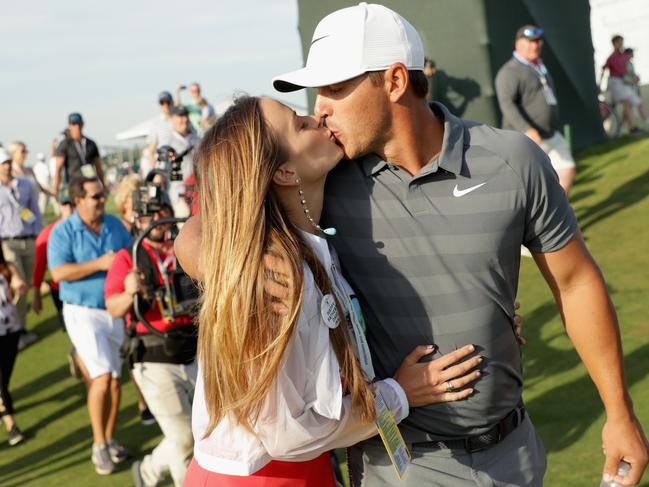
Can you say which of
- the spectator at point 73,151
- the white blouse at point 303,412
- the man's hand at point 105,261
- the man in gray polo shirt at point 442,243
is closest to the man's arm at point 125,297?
the man's hand at point 105,261

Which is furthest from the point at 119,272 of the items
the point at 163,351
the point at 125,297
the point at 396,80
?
the point at 396,80

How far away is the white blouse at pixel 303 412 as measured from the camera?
7.32ft

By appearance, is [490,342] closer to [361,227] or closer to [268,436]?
[361,227]

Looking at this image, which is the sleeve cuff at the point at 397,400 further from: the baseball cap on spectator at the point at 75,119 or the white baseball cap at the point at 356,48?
the baseball cap on spectator at the point at 75,119

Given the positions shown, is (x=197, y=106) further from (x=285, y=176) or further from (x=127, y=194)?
(x=285, y=176)

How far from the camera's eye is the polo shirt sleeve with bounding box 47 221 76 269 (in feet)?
21.8

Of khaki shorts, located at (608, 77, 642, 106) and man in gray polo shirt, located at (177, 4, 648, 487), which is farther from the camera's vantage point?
khaki shorts, located at (608, 77, 642, 106)

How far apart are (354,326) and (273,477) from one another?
0.52 m

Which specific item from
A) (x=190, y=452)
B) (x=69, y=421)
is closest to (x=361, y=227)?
(x=190, y=452)

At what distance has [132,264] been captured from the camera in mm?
5301

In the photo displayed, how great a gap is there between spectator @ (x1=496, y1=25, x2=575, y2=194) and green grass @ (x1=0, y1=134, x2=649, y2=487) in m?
1.16

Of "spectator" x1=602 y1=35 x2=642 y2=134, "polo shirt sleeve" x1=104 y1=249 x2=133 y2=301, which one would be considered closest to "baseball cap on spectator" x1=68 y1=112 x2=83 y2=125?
"polo shirt sleeve" x1=104 y1=249 x2=133 y2=301

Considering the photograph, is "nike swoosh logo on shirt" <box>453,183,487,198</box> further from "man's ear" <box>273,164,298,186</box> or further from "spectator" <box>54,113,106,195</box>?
"spectator" <box>54,113,106,195</box>

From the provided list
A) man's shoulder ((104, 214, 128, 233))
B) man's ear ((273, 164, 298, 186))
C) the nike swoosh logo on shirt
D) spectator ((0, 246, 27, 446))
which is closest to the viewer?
man's ear ((273, 164, 298, 186))
